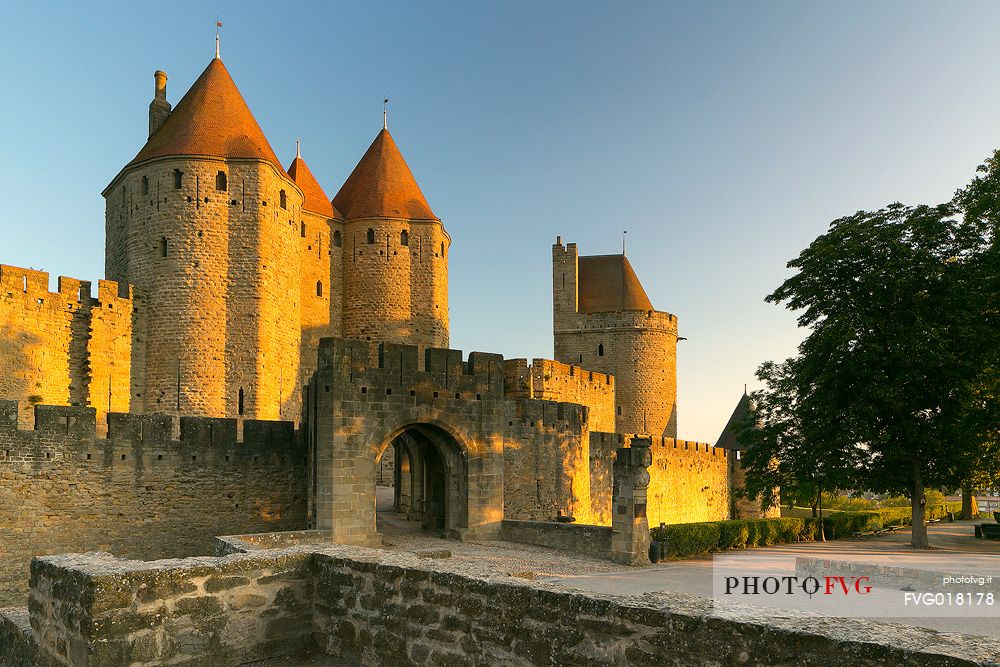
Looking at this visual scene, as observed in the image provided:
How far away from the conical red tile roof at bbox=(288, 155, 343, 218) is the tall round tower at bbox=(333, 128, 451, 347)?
111 centimetres

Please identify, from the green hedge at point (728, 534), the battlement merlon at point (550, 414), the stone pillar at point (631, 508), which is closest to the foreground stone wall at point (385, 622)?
the stone pillar at point (631, 508)

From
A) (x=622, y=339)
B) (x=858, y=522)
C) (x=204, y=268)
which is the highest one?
(x=204, y=268)

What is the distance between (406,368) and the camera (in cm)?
1684

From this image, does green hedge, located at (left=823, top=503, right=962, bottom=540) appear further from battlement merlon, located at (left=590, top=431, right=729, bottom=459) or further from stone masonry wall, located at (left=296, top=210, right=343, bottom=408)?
stone masonry wall, located at (left=296, top=210, right=343, bottom=408)

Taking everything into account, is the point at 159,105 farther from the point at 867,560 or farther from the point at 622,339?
the point at 867,560

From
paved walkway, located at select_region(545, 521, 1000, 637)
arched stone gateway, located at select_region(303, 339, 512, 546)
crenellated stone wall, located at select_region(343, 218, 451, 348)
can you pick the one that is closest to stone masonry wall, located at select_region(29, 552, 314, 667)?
paved walkway, located at select_region(545, 521, 1000, 637)

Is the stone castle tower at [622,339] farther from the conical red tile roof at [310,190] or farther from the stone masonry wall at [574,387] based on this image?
the conical red tile roof at [310,190]

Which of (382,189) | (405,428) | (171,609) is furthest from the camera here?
(382,189)

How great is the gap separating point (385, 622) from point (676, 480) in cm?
2875

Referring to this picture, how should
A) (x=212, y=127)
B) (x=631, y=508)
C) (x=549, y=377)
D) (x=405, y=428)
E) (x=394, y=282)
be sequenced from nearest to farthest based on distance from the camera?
(x=631, y=508) → (x=405, y=428) → (x=212, y=127) → (x=549, y=377) → (x=394, y=282)

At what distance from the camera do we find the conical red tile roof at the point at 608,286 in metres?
46.7

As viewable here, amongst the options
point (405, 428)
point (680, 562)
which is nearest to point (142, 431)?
point (405, 428)

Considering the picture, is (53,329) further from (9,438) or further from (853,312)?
(853,312)

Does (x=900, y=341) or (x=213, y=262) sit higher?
(x=213, y=262)
